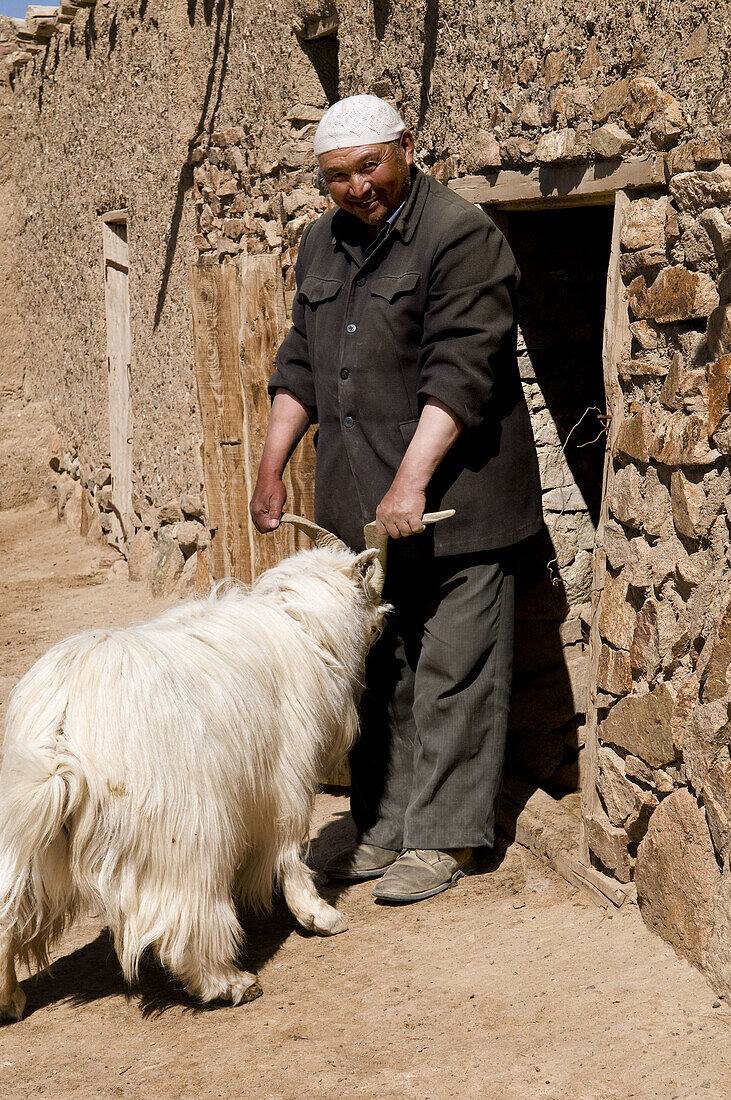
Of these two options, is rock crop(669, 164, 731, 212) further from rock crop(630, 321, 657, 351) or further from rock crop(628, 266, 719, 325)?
rock crop(630, 321, 657, 351)

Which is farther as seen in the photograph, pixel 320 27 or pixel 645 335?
pixel 320 27

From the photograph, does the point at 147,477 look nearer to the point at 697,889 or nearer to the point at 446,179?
the point at 446,179

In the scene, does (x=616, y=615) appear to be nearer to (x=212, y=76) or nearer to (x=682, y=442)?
(x=682, y=442)

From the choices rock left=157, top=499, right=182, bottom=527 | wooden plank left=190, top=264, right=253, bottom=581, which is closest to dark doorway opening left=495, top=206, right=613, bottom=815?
wooden plank left=190, top=264, right=253, bottom=581

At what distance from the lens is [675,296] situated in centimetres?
270

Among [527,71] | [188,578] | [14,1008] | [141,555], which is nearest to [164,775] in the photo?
[14,1008]

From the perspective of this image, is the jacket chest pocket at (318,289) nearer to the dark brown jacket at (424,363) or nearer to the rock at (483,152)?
the dark brown jacket at (424,363)

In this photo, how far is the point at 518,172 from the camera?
3.28 metres

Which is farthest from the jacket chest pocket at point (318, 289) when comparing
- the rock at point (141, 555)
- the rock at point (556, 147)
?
the rock at point (141, 555)

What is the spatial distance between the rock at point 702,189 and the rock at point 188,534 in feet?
12.9

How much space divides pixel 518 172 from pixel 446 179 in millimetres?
402

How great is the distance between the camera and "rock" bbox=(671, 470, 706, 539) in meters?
2.67

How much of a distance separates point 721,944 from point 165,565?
4.71 m

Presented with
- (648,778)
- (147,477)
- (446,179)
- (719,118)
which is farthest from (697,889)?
(147,477)
